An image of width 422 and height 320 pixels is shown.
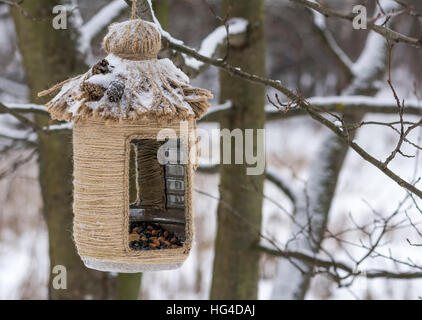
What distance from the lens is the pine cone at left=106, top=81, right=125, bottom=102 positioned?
155cm

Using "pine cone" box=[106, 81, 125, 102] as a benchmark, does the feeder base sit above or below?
below

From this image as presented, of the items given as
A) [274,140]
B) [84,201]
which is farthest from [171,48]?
[274,140]

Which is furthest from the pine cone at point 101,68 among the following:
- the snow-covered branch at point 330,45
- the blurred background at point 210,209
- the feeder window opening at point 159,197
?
the snow-covered branch at point 330,45

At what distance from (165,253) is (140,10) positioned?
33.3 inches

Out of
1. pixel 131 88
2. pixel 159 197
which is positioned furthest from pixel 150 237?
pixel 131 88

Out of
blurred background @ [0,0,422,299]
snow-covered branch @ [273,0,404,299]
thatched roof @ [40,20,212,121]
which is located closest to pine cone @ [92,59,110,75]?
thatched roof @ [40,20,212,121]

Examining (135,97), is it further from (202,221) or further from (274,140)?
(274,140)

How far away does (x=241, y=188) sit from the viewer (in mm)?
3342

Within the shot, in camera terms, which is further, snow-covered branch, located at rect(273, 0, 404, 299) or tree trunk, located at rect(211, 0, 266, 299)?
snow-covered branch, located at rect(273, 0, 404, 299)

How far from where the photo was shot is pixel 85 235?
172 cm

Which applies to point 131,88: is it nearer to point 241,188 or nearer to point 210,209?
point 241,188

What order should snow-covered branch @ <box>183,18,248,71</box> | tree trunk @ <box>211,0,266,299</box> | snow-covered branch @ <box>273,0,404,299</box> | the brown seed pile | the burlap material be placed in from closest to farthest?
the burlap material → the brown seed pile → snow-covered branch @ <box>183,18,248,71</box> → tree trunk @ <box>211,0,266,299</box> → snow-covered branch @ <box>273,0,404,299</box>

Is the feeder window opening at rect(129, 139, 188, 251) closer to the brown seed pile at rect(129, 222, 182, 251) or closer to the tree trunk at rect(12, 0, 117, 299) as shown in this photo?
the brown seed pile at rect(129, 222, 182, 251)

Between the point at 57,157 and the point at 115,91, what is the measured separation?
1.85 m
